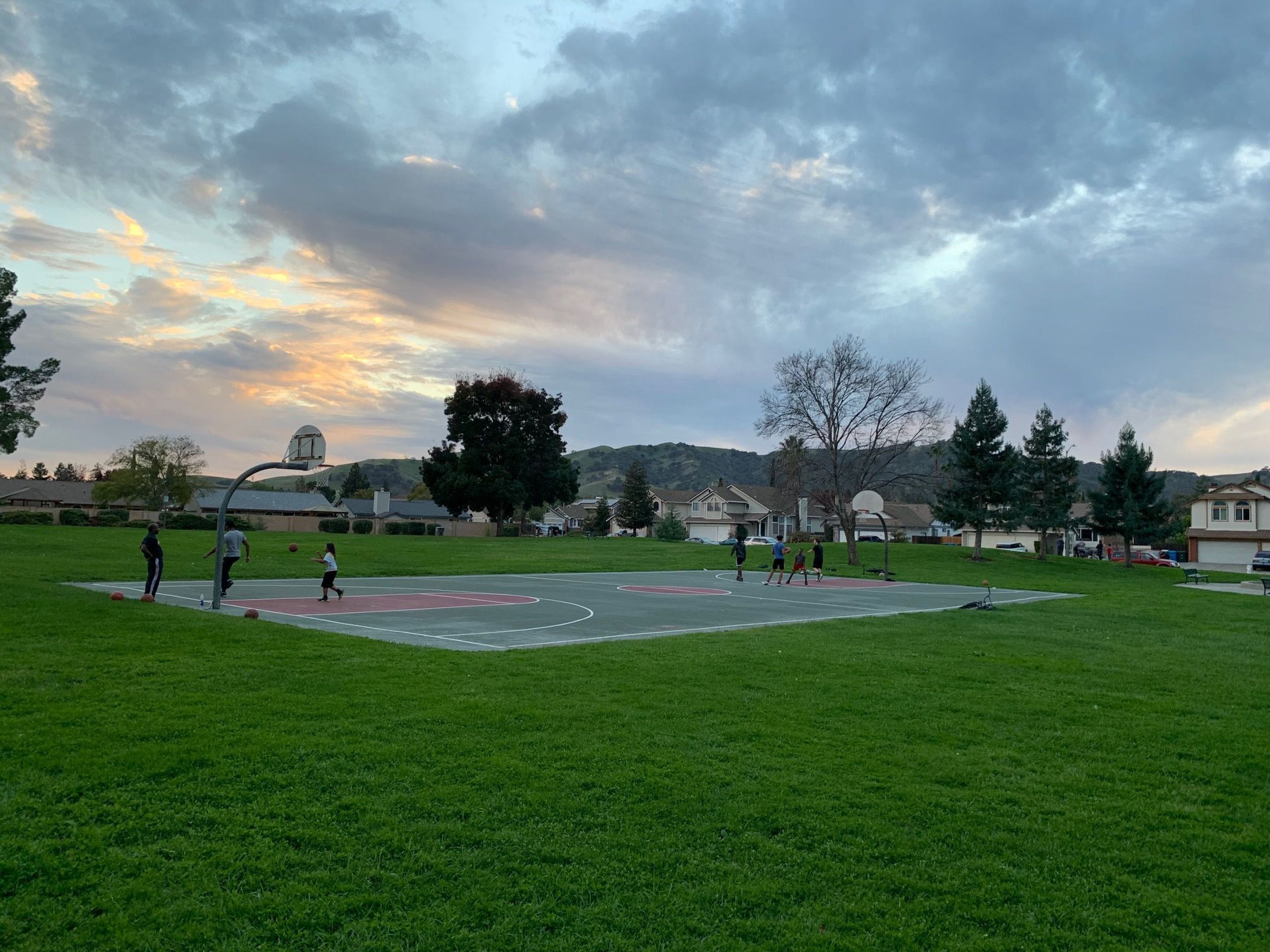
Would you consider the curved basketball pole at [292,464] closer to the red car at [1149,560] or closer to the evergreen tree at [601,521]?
the red car at [1149,560]

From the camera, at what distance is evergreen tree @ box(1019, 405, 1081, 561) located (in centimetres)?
5416

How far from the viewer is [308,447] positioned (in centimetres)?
1797

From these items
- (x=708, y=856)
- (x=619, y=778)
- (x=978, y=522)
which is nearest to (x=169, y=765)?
(x=619, y=778)

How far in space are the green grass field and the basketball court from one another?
3816 millimetres

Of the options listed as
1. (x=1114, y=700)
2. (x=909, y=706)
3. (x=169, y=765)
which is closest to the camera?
(x=169, y=765)

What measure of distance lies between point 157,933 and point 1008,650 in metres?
13.0

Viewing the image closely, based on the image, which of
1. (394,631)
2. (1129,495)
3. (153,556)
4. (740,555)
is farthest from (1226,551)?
(153,556)

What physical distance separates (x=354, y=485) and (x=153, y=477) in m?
62.5

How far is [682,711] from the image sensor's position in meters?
8.65

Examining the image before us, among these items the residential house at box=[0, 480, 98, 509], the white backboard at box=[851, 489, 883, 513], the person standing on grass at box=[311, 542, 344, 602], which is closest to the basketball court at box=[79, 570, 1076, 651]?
the person standing on grass at box=[311, 542, 344, 602]

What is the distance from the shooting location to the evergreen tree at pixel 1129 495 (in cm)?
5319

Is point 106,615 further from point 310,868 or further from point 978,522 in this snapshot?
point 978,522

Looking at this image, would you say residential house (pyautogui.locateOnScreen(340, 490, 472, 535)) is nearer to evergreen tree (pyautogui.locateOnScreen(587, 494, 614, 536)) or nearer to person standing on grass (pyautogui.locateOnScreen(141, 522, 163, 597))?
evergreen tree (pyautogui.locateOnScreen(587, 494, 614, 536))

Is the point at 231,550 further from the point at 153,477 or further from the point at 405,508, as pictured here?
the point at 405,508
